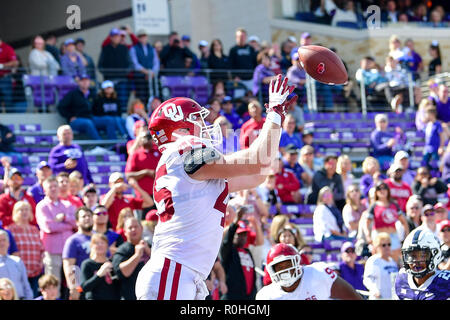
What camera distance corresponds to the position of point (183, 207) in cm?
517

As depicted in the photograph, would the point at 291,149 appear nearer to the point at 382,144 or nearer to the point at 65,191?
the point at 382,144

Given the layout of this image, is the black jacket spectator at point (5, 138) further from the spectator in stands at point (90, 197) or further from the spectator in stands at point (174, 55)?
the spectator in stands at point (174, 55)

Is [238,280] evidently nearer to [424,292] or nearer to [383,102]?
[424,292]

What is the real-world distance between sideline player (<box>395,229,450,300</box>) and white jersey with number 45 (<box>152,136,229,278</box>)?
7.31 ft

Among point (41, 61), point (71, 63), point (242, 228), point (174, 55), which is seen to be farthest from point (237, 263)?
point (174, 55)

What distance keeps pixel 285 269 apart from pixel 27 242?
11.6 feet

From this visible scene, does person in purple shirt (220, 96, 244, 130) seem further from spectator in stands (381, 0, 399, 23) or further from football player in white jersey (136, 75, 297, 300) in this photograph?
football player in white jersey (136, 75, 297, 300)

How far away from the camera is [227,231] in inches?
382

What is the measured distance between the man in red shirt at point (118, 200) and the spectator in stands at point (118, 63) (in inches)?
185

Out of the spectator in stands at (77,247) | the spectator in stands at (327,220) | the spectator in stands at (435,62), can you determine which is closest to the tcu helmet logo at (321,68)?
the spectator in stands at (77,247)

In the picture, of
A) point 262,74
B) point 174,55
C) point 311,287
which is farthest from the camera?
point 174,55

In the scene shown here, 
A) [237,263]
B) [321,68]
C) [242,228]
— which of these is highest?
[321,68]

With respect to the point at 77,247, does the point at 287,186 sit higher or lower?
higher

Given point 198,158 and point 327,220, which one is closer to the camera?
point 198,158
